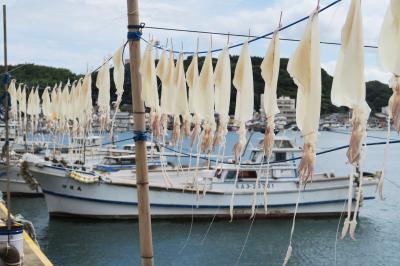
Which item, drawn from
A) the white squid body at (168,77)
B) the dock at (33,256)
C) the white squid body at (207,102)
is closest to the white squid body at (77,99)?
the dock at (33,256)

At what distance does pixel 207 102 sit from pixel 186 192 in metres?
17.4

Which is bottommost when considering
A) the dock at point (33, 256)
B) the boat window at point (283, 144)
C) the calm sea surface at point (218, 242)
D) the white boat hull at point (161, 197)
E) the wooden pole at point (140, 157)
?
the calm sea surface at point (218, 242)

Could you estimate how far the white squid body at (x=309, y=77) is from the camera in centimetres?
584

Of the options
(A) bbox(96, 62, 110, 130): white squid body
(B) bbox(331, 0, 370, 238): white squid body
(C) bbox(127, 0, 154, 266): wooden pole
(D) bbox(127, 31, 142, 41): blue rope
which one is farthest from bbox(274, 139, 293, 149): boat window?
(B) bbox(331, 0, 370, 238): white squid body

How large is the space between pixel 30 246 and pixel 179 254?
9907 mm

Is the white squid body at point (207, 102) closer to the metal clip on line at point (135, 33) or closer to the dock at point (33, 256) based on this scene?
the metal clip on line at point (135, 33)

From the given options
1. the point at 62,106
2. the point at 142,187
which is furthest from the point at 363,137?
the point at 62,106

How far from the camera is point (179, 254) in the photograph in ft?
66.9

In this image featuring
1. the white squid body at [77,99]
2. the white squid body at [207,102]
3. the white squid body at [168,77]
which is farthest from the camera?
the white squid body at [77,99]

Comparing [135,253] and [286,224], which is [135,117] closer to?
[135,253]

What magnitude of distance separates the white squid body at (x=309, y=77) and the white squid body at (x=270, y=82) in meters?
0.78

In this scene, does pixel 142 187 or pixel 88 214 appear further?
pixel 88 214

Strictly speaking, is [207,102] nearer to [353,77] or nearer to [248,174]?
[353,77]

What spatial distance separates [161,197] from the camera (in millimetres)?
25609
